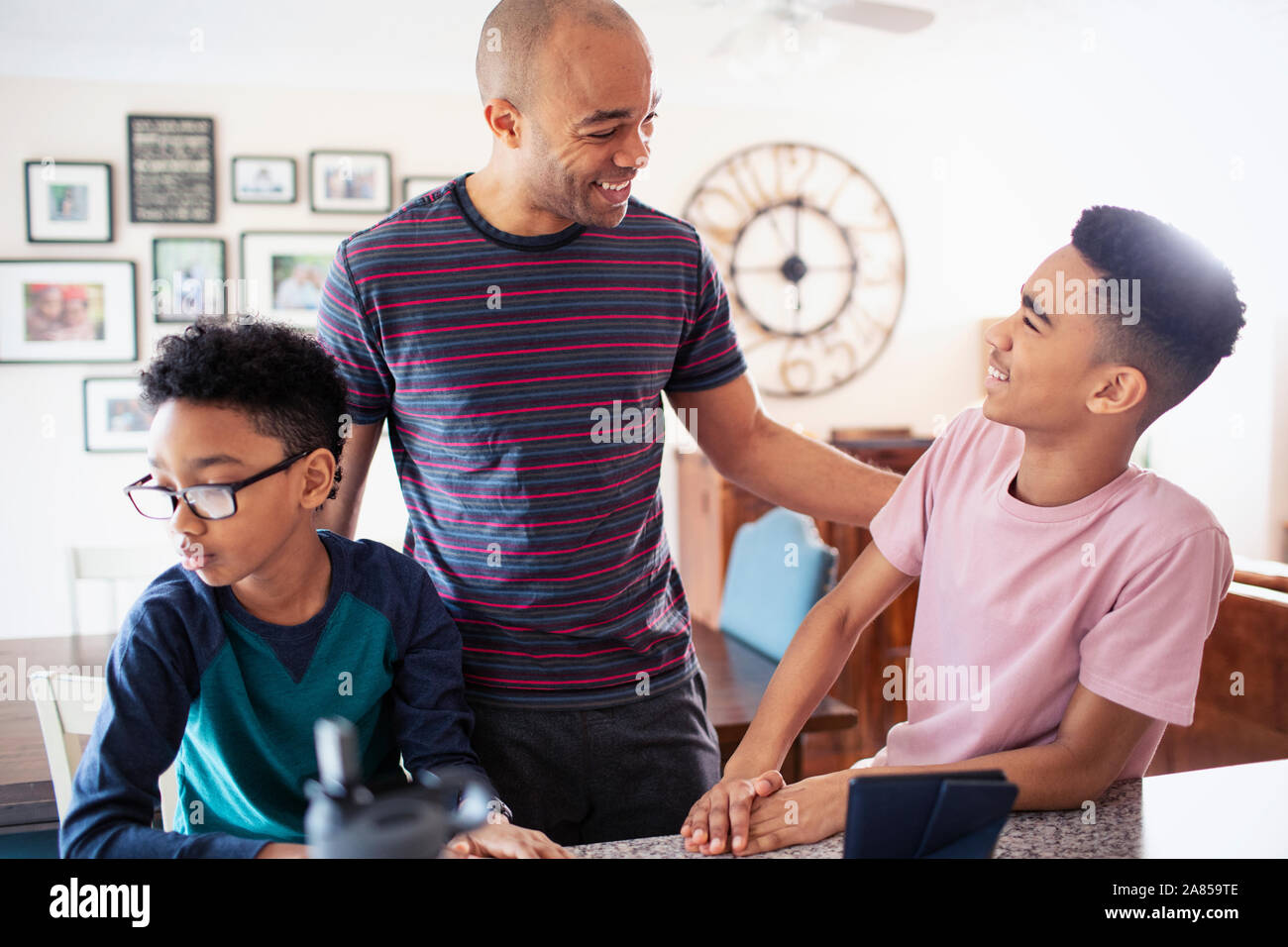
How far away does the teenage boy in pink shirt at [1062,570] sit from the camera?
1.01m

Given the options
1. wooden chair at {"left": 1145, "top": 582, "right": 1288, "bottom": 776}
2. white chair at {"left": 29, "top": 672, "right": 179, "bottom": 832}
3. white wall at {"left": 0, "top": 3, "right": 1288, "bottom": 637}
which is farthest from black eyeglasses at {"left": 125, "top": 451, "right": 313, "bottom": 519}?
white wall at {"left": 0, "top": 3, "right": 1288, "bottom": 637}

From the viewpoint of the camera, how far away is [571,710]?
4.35 feet

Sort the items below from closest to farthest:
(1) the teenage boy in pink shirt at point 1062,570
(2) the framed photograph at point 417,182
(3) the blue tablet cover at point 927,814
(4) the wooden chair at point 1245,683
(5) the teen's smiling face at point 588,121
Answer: (3) the blue tablet cover at point 927,814 < (1) the teenage boy in pink shirt at point 1062,570 < (5) the teen's smiling face at point 588,121 < (4) the wooden chair at point 1245,683 < (2) the framed photograph at point 417,182

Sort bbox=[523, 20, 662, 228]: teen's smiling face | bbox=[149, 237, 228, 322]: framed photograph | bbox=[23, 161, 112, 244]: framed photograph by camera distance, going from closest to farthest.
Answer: bbox=[523, 20, 662, 228]: teen's smiling face → bbox=[23, 161, 112, 244]: framed photograph → bbox=[149, 237, 228, 322]: framed photograph

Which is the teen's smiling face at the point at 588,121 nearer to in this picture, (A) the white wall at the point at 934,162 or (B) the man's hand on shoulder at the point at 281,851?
(B) the man's hand on shoulder at the point at 281,851

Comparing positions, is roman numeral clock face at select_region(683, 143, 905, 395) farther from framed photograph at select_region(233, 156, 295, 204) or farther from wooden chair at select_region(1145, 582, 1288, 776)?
wooden chair at select_region(1145, 582, 1288, 776)

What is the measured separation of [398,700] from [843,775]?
0.52 meters

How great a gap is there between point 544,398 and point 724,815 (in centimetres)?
58

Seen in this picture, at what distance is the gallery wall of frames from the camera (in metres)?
4.24

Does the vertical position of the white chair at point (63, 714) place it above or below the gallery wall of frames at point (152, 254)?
below

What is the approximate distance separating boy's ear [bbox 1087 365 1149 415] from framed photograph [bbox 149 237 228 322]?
3923 mm

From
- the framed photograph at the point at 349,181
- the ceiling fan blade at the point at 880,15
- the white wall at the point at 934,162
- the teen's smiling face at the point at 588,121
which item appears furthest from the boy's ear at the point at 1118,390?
the framed photograph at the point at 349,181

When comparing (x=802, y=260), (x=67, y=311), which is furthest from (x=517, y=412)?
(x=802, y=260)

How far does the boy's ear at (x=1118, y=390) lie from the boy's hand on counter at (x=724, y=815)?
1.77 ft
